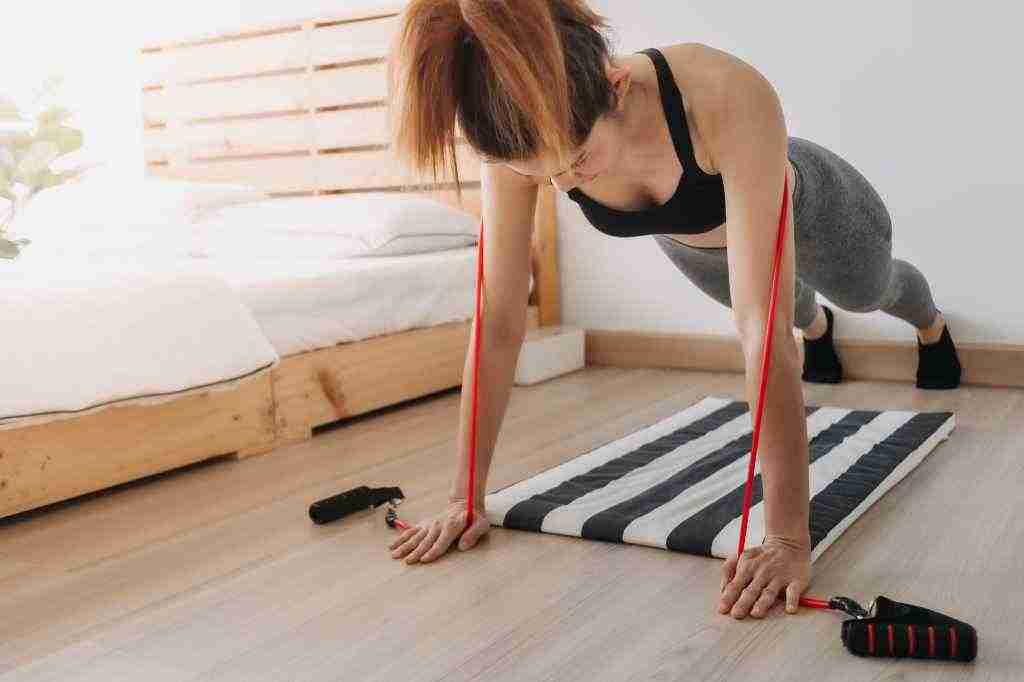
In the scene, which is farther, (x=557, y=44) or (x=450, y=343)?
(x=450, y=343)

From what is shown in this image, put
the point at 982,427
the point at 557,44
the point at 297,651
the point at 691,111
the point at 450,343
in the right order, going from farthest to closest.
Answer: the point at 450,343 < the point at 982,427 < the point at 691,111 < the point at 297,651 < the point at 557,44

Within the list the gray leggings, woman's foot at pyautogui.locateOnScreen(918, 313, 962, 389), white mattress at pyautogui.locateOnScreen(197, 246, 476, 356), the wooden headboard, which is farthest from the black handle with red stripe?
the wooden headboard

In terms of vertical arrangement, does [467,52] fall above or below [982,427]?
above

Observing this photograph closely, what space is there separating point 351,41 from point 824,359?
1859 millimetres

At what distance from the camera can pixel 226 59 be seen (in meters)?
3.89

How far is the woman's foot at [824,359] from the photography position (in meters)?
2.86

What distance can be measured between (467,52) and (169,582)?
2.96ft

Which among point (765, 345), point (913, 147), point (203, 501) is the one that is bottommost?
point (203, 501)

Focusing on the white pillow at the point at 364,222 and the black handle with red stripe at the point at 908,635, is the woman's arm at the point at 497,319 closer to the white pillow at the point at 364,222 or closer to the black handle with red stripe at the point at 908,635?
the black handle with red stripe at the point at 908,635

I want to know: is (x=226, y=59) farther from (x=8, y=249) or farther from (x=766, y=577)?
(x=766, y=577)

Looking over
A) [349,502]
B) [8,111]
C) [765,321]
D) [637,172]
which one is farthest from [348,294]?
Answer: [765,321]

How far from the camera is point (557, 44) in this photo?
107 centimetres

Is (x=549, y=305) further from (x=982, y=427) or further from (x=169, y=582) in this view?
(x=169, y=582)

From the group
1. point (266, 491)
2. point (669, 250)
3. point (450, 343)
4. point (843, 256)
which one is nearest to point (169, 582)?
point (266, 491)
